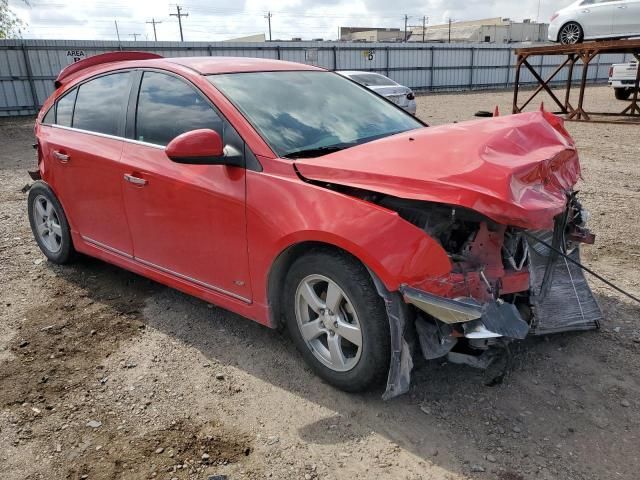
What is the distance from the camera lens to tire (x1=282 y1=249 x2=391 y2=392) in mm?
2641

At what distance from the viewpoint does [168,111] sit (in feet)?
11.6

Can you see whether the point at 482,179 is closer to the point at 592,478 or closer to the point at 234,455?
the point at 592,478

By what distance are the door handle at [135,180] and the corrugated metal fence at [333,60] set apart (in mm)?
18253

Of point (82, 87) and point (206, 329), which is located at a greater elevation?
point (82, 87)

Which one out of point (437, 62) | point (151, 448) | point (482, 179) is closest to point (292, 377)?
point (151, 448)

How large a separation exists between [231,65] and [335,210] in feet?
5.30

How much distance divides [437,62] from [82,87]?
27.6m

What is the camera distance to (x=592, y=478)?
2.29 metres

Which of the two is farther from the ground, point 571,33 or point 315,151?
point 571,33

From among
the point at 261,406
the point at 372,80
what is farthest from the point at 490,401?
the point at 372,80

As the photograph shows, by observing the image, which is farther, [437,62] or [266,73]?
[437,62]

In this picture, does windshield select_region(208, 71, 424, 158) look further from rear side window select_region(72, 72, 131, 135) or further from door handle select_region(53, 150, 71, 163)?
door handle select_region(53, 150, 71, 163)

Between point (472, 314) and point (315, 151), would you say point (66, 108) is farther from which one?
point (472, 314)

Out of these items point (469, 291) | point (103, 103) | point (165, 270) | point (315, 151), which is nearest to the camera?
point (469, 291)
